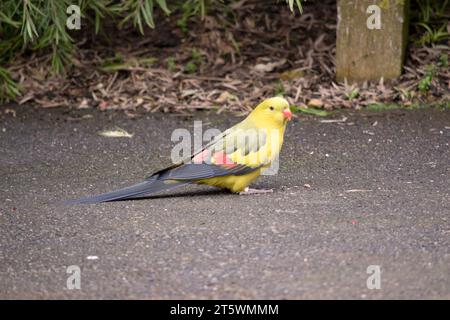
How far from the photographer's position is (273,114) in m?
5.44

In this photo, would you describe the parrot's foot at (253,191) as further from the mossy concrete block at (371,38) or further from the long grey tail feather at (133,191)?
the mossy concrete block at (371,38)

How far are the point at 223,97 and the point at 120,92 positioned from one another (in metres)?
1.03

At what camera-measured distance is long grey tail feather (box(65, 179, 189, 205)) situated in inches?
204

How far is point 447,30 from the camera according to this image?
26.7ft

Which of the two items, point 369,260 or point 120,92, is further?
point 120,92

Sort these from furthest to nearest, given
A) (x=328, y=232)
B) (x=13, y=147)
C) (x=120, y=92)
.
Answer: (x=120, y=92)
(x=13, y=147)
(x=328, y=232)

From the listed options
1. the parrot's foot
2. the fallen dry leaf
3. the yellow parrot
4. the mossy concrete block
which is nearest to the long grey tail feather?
the yellow parrot

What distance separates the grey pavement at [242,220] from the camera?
12.6 ft

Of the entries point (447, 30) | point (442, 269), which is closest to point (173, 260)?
point (442, 269)

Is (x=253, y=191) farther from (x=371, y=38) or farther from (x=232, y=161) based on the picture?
(x=371, y=38)

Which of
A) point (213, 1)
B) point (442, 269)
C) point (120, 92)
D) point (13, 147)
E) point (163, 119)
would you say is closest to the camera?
point (442, 269)

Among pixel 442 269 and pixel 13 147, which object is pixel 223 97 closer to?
pixel 13 147

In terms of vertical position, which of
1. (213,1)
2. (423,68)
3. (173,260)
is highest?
(213,1)

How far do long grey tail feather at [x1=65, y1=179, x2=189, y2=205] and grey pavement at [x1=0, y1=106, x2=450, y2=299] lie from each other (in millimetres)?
82
